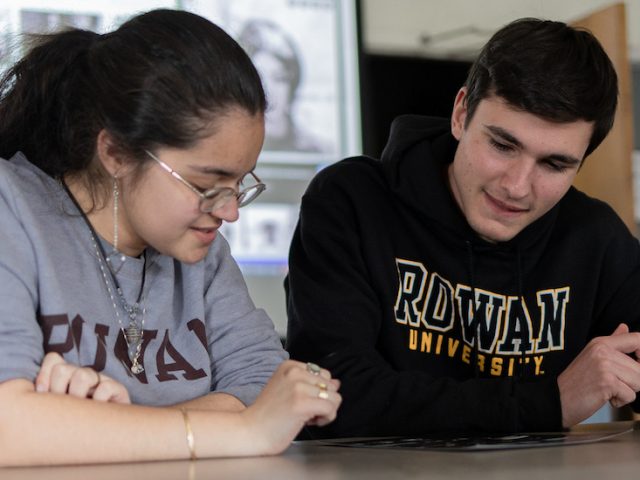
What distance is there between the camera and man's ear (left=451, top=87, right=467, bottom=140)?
1.77 m

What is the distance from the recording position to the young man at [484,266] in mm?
1576

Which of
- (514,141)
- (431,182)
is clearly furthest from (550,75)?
(431,182)

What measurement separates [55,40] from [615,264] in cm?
104

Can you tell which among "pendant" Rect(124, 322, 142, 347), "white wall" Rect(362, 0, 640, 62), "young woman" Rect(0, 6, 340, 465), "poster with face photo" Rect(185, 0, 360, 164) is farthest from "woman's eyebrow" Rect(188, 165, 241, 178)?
"white wall" Rect(362, 0, 640, 62)

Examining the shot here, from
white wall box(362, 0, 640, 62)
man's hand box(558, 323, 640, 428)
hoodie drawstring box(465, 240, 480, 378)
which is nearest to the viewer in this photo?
man's hand box(558, 323, 640, 428)

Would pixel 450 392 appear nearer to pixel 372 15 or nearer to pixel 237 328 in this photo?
pixel 237 328

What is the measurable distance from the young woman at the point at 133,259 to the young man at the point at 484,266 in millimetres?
203

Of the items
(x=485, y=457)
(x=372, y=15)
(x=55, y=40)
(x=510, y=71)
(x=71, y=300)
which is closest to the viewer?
(x=485, y=457)

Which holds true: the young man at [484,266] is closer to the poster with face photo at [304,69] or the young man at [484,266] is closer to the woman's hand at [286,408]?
the woman's hand at [286,408]

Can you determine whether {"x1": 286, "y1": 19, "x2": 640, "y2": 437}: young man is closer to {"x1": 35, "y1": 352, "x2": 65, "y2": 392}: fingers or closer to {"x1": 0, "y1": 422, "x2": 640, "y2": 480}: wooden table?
{"x1": 0, "y1": 422, "x2": 640, "y2": 480}: wooden table

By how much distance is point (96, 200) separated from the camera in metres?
1.40

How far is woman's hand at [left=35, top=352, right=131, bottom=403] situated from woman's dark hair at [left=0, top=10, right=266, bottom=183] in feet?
0.94

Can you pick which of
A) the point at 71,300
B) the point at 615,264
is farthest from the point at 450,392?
the point at 71,300

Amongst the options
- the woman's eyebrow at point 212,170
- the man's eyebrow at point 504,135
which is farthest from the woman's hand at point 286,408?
the man's eyebrow at point 504,135
